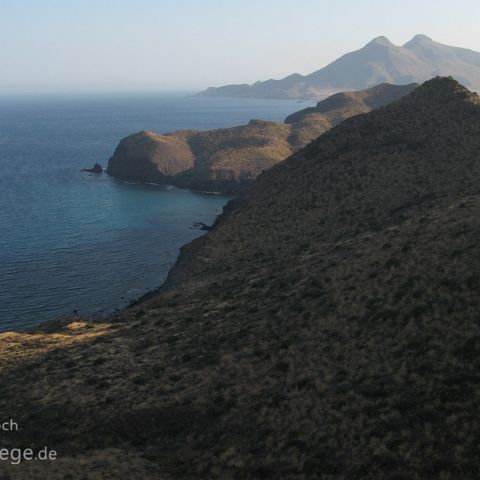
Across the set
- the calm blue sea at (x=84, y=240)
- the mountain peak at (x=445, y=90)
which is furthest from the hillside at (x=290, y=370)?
the mountain peak at (x=445, y=90)

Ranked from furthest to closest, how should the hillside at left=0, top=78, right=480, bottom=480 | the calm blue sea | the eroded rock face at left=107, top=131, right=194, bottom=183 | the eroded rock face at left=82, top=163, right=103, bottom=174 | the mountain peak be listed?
the eroded rock face at left=82, top=163, right=103, bottom=174
the eroded rock face at left=107, top=131, right=194, bottom=183
the mountain peak
the calm blue sea
the hillside at left=0, top=78, right=480, bottom=480

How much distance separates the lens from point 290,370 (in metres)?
33.0

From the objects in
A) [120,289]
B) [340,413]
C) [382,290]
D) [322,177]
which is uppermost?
[322,177]

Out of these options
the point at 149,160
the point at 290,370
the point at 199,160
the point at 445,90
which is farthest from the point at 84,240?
the point at 199,160

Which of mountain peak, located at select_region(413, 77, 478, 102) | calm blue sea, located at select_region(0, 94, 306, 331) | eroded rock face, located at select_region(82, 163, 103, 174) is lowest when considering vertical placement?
Result: calm blue sea, located at select_region(0, 94, 306, 331)

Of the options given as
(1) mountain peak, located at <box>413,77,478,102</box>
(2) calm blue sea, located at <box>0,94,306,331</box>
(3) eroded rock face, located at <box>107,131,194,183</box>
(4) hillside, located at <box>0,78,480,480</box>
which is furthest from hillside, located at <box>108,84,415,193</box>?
(4) hillside, located at <box>0,78,480,480</box>

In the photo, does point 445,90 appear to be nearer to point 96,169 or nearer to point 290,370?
point 290,370

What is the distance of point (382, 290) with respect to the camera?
128ft

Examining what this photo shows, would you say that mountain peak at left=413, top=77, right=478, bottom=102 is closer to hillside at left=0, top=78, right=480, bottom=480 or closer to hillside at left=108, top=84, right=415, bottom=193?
hillside at left=0, top=78, right=480, bottom=480

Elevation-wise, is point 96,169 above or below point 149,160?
below

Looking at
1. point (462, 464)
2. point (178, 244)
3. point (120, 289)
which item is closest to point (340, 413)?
point (462, 464)

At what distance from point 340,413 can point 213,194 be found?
129m

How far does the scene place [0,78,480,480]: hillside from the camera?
24625mm

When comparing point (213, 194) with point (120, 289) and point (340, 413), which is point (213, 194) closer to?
point (120, 289)
